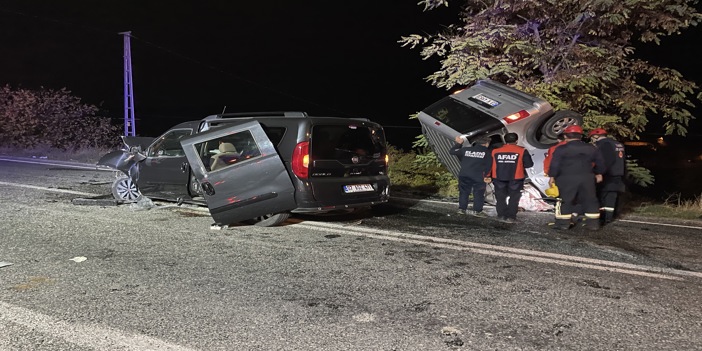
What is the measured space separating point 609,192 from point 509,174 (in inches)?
59.9

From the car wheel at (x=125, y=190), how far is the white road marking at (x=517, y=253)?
3.63 metres

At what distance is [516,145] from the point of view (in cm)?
732

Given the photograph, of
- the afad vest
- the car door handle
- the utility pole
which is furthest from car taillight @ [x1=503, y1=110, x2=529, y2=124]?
the utility pole

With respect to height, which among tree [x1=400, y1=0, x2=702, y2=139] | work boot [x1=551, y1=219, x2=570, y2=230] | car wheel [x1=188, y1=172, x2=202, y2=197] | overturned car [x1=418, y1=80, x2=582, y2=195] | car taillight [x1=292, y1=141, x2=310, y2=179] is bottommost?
work boot [x1=551, y1=219, x2=570, y2=230]

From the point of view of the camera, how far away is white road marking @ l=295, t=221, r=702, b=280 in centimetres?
457

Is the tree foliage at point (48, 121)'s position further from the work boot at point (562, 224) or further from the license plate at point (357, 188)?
the work boot at point (562, 224)

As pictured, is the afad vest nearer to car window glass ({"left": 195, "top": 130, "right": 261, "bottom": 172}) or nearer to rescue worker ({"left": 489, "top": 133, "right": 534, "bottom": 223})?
rescue worker ({"left": 489, "top": 133, "right": 534, "bottom": 223})

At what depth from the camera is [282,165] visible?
5988 mm

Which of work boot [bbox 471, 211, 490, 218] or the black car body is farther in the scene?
work boot [bbox 471, 211, 490, 218]

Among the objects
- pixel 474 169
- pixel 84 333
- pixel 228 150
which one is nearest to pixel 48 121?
pixel 228 150

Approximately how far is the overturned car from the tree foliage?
2171 centimetres

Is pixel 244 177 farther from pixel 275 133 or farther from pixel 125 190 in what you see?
pixel 125 190

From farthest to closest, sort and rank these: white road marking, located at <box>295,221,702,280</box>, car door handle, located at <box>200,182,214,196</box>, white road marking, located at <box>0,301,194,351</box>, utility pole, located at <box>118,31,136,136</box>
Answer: utility pole, located at <box>118,31,136,136</box> → car door handle, located at <box>200,182,214,196</box> → white road marking, located at <box>295,221,702,280</box> → white road marking, located at <box>0,301,194,351</box>

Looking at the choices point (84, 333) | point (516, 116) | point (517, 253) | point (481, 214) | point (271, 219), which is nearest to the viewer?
point (84, 333)
